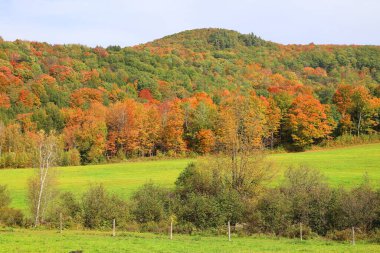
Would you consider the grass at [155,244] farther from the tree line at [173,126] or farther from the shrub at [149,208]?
the tree line at [173,126]

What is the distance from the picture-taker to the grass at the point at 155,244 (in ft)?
84.2

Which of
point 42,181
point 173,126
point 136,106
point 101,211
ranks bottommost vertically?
point 101,211

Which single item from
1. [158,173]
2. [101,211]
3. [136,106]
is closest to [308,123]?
[136,106]

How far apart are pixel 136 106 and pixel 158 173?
132 feet

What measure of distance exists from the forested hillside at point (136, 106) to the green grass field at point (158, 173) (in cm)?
935

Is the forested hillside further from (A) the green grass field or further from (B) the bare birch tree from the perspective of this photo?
(B) the bare birch tree

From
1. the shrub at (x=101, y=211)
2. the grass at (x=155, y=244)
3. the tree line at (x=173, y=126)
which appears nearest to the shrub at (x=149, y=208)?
the shrub at (x=101, y=211)

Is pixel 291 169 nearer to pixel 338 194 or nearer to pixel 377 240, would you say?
pixel 338 194

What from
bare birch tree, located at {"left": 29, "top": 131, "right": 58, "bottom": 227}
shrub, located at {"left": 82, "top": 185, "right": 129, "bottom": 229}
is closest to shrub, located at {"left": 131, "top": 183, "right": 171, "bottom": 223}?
shrub, located at {"left": 82, "top": 185, "right": 129, "bottom": 229}

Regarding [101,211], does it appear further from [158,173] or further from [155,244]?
[158,173]

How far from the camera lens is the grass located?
2567 cm

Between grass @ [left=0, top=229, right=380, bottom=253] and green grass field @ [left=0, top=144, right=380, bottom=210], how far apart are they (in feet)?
55.5

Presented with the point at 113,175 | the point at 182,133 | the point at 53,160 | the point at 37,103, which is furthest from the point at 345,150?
the point at 37,103

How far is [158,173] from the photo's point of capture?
71.1 metres
